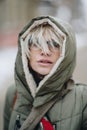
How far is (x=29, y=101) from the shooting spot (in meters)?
2.40

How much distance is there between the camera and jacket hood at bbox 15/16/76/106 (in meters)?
2.33

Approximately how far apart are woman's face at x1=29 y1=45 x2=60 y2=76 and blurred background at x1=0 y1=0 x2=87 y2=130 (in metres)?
2.46

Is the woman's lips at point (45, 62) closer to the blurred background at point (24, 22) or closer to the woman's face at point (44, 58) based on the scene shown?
the woman's face at point (44, 58)

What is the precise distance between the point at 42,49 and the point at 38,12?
866cm

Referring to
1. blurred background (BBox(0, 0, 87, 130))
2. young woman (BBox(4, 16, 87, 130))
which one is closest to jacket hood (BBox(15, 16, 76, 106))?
young woman (BBox(4, 16, 87, 130))

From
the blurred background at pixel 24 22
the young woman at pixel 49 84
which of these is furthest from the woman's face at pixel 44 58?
the blurred background at pixel 24 22

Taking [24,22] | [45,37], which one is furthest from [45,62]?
[24,22]

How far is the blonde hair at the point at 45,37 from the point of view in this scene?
2.34 meters

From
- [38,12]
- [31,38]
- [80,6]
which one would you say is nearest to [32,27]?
[31,38]

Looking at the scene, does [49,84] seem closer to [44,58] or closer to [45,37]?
[44,58]

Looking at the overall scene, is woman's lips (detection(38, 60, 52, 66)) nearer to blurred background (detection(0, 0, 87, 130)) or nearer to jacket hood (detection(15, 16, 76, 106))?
jacket hood (detection(15, 16, 76, 106))

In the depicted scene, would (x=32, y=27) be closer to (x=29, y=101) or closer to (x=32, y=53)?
(x=32, y=53)

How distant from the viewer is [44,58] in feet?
7.69

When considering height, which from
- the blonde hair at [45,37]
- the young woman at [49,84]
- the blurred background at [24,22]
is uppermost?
the blonde hair at [45,37]
